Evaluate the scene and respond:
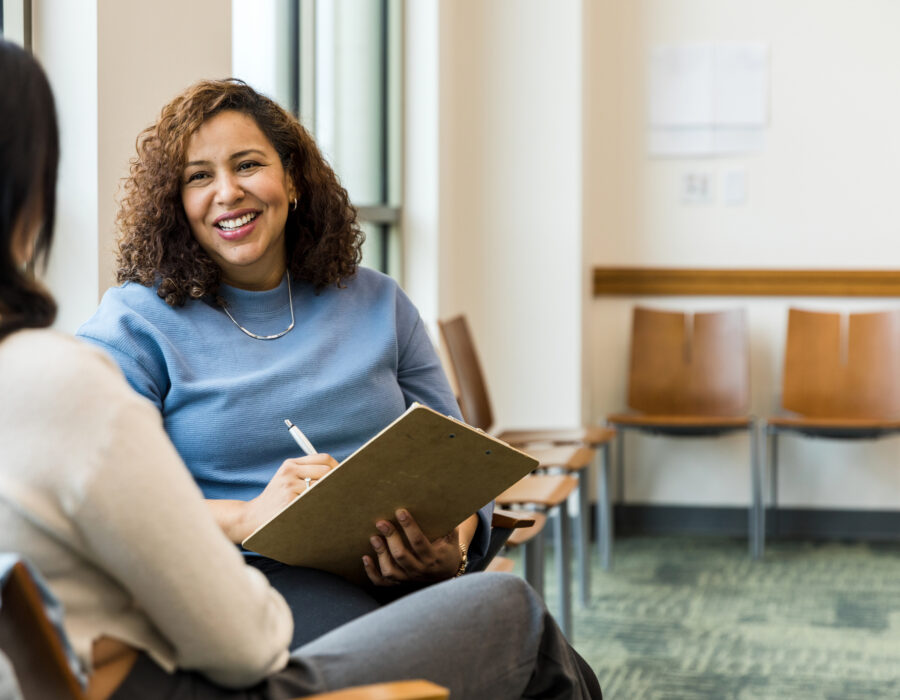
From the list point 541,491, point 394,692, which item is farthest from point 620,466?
point 394,692

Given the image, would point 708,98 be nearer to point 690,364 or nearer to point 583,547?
point 690,364

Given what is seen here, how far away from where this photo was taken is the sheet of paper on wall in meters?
4.84

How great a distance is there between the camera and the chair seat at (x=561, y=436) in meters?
4.09

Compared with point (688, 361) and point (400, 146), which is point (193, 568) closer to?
point (400, 146)

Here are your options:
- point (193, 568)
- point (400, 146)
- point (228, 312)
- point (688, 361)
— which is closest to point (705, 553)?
point (688, 361)

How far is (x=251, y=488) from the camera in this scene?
72.4 inches

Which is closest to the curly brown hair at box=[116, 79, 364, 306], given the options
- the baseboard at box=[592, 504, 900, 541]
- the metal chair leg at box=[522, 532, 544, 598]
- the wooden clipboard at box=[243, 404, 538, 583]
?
the wooden clipboard at box=[243, 404, 538, 583]

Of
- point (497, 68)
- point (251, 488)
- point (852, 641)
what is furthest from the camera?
point (497, 68)

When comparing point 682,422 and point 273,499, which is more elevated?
point 273,499

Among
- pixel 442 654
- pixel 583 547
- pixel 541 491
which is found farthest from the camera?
pixel 583 547

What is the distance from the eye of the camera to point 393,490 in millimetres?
1608

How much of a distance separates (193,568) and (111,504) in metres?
0.11

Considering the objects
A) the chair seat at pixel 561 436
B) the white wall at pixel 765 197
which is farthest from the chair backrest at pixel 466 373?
the white wall at pixel 765 197

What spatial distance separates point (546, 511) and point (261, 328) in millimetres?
1175
